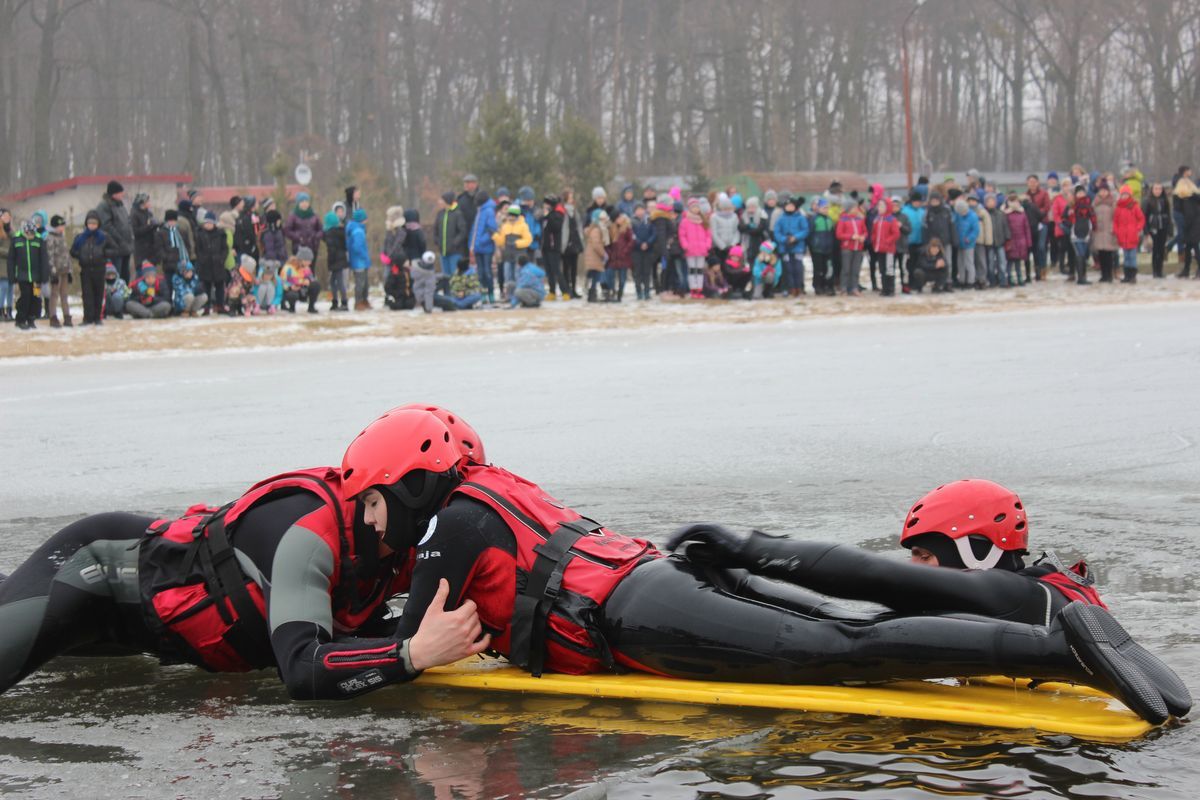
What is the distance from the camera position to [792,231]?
810 inches

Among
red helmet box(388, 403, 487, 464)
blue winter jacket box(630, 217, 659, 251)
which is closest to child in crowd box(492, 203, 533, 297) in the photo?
blue winter jacket box(630, 217, 659, 251)

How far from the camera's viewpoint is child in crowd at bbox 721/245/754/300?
2066 cm

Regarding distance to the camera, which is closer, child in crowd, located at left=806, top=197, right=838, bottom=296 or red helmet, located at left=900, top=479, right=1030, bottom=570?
red helmet, located at left=900, top=479, right=1030, bottom=570

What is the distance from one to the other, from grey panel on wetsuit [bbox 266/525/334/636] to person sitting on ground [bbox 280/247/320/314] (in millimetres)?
15876

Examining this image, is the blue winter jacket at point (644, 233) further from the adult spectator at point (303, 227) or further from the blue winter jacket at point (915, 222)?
the adult spectator at point (303, 227)

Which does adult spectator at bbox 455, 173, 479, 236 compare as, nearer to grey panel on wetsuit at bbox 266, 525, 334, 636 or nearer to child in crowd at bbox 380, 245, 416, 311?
child in crowd at bbox 380, 245, 416, 311

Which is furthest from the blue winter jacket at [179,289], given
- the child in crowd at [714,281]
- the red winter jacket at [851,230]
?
the red winter jacket at [851,230]

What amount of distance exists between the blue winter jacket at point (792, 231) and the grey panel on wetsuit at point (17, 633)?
17170 millimetres

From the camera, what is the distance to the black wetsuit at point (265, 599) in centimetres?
390

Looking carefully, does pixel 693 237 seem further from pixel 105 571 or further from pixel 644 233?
pixel 105 571

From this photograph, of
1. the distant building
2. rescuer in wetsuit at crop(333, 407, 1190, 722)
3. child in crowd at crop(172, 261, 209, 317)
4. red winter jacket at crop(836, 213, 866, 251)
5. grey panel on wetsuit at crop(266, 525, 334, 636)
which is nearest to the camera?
rescuer in wetsuit at crop(333, 407, 1190, 722)

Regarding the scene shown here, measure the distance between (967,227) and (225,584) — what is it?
18.5 metres

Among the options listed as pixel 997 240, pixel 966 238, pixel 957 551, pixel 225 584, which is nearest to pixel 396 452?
pixel 225 584

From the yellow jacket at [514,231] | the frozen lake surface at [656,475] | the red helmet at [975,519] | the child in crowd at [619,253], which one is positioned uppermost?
the yellow jacket at [514,231]
